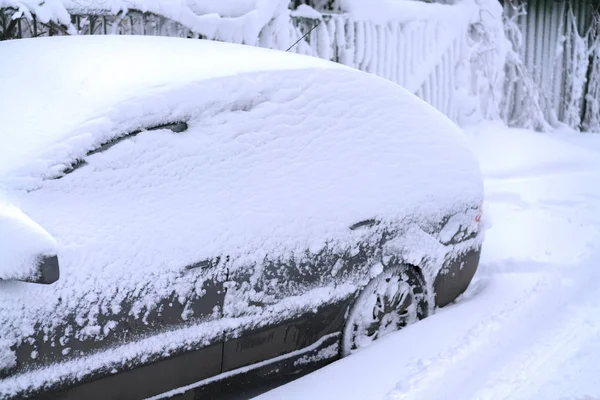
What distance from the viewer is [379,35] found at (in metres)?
8.29

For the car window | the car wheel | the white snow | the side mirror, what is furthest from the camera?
the white snow

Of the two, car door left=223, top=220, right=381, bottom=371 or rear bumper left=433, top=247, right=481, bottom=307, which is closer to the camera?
car door left=223, top=220, right=381, bottom=371

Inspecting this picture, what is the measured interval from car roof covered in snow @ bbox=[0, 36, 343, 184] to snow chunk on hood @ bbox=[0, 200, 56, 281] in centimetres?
31

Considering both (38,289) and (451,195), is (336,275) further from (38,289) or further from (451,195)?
(38,289)

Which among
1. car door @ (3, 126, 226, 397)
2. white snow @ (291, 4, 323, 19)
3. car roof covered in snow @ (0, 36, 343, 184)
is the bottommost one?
car door @ (3, 126, 226, 397)

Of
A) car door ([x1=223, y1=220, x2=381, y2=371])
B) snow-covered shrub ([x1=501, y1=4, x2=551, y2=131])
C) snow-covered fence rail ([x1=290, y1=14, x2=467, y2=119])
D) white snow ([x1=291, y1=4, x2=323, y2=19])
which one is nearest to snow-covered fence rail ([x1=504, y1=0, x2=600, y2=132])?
snow-covered shrub ([x1=501, y1=4, x2=551, y2=131])

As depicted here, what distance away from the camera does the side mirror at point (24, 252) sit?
6.92 feet

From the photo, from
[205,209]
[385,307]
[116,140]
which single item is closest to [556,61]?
[385,307]

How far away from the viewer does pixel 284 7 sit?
698 centimetres

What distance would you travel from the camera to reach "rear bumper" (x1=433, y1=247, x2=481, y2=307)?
12.7 ft

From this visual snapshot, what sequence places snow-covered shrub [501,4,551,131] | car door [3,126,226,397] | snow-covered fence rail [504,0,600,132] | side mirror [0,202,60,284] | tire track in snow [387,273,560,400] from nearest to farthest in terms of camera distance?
side mirror [0,202,60,284] < car door [3,126,226,397] < tire track in snow [387,273,560,400] < snow-covered shrub [501,4,551,131] < snow-covered fence rail [504,0,600,132]

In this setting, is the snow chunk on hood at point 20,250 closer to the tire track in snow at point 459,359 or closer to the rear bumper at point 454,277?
the tire track in snow at point 459,359

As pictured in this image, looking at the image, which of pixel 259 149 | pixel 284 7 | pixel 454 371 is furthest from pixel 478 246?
pixel 284 7

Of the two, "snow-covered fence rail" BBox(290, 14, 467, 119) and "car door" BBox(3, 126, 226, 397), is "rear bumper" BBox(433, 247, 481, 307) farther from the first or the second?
"snow-covered fence rail" BBox(290, 14, 467, 119)
